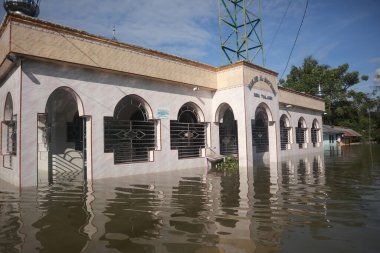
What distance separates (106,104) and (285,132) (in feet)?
51.0

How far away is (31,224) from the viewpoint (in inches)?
194

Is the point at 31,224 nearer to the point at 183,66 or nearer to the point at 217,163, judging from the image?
the point at 217,163

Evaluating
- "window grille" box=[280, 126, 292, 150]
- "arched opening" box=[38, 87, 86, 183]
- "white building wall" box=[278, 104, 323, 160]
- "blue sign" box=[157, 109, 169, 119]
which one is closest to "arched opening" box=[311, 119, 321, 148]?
"white building wall" box=[278, 104, 323, 160]

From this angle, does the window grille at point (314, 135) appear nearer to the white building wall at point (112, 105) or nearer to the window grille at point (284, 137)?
the window grille at point (284, 137)

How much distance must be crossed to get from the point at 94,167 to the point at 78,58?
3876mm

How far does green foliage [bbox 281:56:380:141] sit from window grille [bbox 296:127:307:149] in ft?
52.5

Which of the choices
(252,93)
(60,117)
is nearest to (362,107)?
(252,93)

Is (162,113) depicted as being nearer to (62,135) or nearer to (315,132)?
(62,135)

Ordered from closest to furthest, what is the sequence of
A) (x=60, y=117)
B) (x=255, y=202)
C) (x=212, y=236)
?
1. (x=212, y=236)
2. (x=255, y=202)
3. (x=60, y=117)

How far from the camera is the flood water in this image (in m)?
3.87

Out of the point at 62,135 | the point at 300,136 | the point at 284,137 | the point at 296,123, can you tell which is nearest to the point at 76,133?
the point at 62,135

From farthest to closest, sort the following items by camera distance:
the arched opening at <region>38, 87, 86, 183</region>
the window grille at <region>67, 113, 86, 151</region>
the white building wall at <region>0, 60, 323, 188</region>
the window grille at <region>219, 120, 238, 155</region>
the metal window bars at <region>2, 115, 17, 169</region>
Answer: the window grille at <region>219, 120, 238, 155</region> → the window grille at <region>67, 113, 86, 151</region> → the arched opening at <region>38, 87, 86, 183</region> → the metal window bars at <region>2, 115, 17, 169</region> → the white building wall at <region>0, 60, 323, 188</region>

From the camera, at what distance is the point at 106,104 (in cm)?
1119

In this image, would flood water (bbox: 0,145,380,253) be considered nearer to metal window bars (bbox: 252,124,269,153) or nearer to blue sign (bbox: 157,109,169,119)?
blue sign (bbox: 157,109,169,119)
